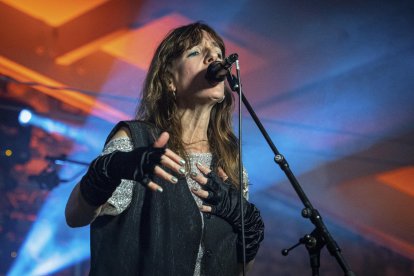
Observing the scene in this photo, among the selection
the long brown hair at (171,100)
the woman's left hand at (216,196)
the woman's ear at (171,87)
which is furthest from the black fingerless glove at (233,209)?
the woman's ear at (171,87)

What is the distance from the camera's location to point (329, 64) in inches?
181

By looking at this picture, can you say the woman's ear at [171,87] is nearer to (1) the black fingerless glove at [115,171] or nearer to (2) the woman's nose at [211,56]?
(2) the woman's nose at [211,56]

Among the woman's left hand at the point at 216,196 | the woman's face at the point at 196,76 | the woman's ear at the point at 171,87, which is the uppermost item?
the woman's face at the point at 196,76

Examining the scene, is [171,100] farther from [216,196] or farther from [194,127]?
[216,196]

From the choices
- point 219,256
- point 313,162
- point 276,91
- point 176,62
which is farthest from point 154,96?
point 313,162

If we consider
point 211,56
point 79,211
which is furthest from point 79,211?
point 211,56

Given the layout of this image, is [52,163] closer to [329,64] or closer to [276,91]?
[276,91]

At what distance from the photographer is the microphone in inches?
57.0

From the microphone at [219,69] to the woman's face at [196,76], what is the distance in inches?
5.6

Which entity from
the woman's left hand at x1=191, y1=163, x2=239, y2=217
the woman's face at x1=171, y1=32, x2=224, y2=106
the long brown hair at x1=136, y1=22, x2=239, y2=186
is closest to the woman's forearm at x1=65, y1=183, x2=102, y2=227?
the woman's left hand at x1=191, y1=163, x2=239, y2=217

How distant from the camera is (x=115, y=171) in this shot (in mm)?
1248

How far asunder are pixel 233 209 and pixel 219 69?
496 mm

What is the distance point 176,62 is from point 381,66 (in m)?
3.13

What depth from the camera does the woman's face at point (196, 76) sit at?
180cm
